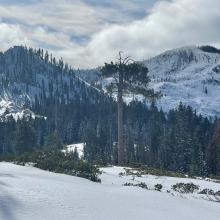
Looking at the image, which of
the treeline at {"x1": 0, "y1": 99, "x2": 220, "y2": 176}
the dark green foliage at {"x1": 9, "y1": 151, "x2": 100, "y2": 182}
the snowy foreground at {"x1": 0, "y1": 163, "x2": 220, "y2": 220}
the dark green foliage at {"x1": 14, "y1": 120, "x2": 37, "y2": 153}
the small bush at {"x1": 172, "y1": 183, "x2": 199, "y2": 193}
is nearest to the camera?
the snowy foreground at {"x1": 0, "y1": 163, "x2": 220, "y2": 220}

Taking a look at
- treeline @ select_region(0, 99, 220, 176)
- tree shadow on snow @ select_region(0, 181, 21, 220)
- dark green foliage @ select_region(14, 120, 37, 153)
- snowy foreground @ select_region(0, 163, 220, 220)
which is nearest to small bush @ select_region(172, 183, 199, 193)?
snowy foreground @ select_region(0, 163, 220, 220)

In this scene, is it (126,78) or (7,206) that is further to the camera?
(126,78)

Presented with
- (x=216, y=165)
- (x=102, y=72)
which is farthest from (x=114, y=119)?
(x=102, y=72)

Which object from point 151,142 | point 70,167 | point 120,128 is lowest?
point 70,167

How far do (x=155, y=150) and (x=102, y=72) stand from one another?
287 feet

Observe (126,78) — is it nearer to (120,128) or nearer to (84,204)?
(120,128)

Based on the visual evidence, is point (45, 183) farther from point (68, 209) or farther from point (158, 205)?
point (158, 205)

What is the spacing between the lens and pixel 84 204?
7.88 m

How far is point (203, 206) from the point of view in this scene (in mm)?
10148

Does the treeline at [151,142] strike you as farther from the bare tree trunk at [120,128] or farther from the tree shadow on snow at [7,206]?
the tree shadow on snow at [7,206]

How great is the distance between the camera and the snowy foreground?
7109 millimetres

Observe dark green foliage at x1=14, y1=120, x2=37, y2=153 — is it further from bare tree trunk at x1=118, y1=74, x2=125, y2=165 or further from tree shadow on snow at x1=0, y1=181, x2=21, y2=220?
tree shadow on snow at x1=0, y1=181, x2=21, y2=220

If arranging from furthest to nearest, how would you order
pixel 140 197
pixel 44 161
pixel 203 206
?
1. pixel 44 161
2. pixel 203 206
3. pixel 140 197

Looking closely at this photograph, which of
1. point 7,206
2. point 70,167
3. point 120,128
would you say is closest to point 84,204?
point 7,206
